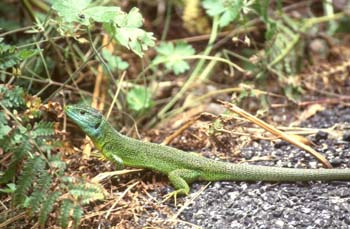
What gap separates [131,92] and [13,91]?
1.46 m

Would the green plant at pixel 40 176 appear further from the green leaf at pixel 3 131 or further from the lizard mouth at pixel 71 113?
the lizard mouth at pixel 71 113

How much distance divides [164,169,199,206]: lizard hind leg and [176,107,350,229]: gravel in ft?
0.17

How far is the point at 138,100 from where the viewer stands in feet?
14.3

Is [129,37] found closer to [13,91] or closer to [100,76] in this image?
[13,91]

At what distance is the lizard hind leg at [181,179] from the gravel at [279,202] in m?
0.05

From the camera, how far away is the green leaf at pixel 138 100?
431 centimetres

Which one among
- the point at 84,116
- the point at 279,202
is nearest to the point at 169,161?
the point at 84,116

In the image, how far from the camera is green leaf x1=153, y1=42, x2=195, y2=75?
4449 millimetres

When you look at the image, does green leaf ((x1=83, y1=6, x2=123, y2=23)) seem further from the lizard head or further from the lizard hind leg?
the lizard hind leg

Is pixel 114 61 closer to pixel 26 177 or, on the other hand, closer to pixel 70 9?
pixel 70 9

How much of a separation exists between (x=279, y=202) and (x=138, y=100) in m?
1.48

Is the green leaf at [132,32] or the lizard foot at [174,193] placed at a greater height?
the green leaf at [132,32]

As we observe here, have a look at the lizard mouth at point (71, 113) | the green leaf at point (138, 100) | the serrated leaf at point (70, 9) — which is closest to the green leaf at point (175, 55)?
the green leaf at point (138, 100)

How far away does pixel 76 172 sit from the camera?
364 cm
